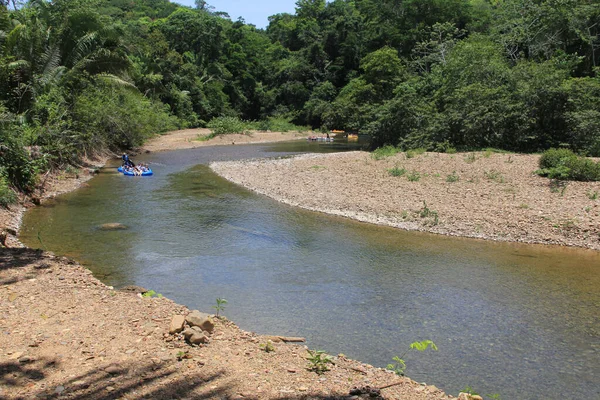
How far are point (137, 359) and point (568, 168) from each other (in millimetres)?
17233

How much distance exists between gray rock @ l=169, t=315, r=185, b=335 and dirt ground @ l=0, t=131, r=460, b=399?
3.3 inches

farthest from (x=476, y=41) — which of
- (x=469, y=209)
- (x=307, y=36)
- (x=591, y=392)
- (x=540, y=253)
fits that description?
(x=307, y=36)

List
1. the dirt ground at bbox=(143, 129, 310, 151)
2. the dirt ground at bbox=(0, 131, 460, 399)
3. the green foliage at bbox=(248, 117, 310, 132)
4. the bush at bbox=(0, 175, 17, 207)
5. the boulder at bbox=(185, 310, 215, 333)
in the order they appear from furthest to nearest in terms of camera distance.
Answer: the green foliage at bbox=(248, 117, 310, 132), the dirt ground at bbox=(143, 129, 310, 151), the bush at bbox=(0, 175, 17, 207), the boulder at bbox=(185, 310, 215, 333), the dirt ground at bbox=(0, 131, 460, 399)

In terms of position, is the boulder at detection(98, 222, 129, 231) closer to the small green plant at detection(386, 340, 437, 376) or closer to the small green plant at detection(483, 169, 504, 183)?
the small green plant at detection(386, 340, 437, 376)

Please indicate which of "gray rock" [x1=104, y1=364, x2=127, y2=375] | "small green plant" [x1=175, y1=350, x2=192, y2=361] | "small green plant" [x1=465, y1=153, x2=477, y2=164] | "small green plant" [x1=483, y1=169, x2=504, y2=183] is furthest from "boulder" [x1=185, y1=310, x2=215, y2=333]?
"small green plant" [x1=465, y1=153, x2=477, y2=164]

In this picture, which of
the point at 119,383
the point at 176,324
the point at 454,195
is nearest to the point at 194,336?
the point at 176,324

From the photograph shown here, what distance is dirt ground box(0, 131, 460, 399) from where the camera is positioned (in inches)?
204

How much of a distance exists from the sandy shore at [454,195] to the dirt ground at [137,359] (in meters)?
9.96

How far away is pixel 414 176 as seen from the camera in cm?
2069

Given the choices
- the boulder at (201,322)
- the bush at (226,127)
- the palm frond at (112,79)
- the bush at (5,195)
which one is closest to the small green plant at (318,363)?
the boulder at (201,322)

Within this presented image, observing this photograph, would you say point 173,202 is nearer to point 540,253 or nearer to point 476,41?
point 540,253

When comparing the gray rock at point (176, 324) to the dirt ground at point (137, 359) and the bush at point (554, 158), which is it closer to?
the dirt ground at point (137, 359)

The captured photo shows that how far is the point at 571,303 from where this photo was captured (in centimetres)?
1009

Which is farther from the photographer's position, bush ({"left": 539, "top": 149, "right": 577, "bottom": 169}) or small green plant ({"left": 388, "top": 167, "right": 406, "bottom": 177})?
small green plant ({"left": 388, "top": 167, "right": 406, "bottom": 177})
